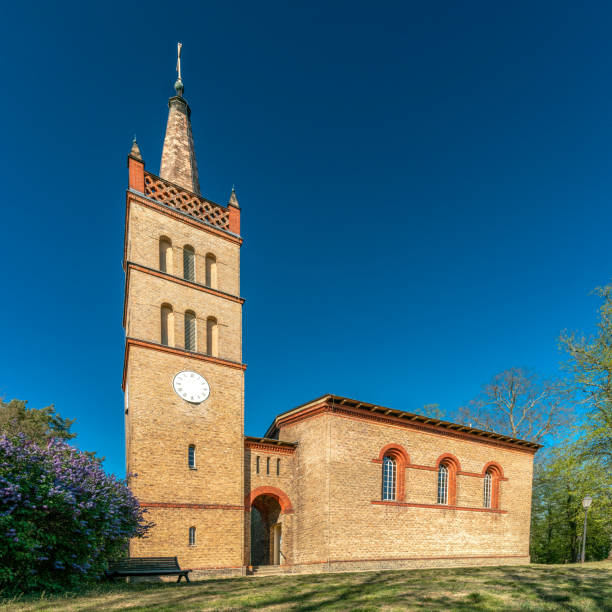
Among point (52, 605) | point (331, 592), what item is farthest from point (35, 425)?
point (331, 592)

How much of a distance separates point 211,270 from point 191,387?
6.06m

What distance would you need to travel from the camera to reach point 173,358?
17.5 metres

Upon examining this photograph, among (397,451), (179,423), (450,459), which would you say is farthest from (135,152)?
(450,459)

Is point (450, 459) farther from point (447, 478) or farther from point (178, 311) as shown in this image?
point (178, 311)

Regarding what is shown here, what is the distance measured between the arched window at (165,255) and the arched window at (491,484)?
2006 cm

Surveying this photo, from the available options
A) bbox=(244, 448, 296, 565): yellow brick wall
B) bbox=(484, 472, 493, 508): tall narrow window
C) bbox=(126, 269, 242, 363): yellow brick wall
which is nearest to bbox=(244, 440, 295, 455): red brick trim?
bbox=(244, 448, 296, 565): yellow brick wall

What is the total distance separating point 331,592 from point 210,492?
31.8ft

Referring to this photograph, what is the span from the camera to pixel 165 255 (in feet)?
62.5

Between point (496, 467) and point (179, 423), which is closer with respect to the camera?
point (179, 423)

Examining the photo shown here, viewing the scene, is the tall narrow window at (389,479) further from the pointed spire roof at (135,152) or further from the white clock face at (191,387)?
the pointed spire roof at (135,152)

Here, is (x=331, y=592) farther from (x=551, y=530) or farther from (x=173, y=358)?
(x=551, y=530)

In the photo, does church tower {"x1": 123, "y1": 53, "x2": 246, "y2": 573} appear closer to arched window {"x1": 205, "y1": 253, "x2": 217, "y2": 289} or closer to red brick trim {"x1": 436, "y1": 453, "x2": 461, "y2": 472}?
arched window {"x1": 205, "y1": 253, "x2": 217, "y2": 289}

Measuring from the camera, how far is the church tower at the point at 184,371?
15.7 m

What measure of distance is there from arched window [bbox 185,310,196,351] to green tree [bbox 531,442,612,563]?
20985 millimetres
